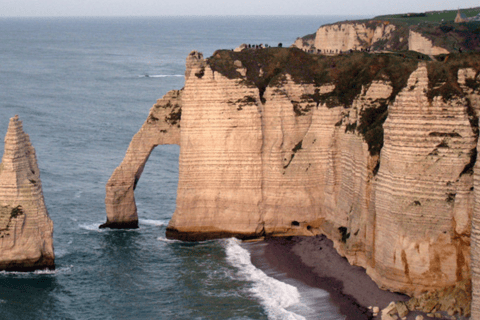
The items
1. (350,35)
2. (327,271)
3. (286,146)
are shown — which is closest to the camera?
(327,271)

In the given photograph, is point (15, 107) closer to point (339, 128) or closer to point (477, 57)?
point (339, 128)

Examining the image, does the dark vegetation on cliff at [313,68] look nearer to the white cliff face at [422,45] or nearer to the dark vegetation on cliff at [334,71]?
the dark vegetation on cliff at [334,71]

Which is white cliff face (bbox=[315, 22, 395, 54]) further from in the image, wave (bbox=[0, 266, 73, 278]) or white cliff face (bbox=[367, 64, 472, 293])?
wave (bbox=[0, 266, 73, 278])

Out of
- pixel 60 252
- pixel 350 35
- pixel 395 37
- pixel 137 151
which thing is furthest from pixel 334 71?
pixel 350 35

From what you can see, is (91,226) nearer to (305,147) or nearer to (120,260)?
(120,260)

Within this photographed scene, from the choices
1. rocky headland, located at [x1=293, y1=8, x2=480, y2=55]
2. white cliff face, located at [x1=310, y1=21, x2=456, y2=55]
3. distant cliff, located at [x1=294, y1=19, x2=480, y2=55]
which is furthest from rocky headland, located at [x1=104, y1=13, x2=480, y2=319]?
white cliff face, located at [x1=310, y1=21, x2=456, y2=55]

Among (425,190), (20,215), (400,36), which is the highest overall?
(400,36)
